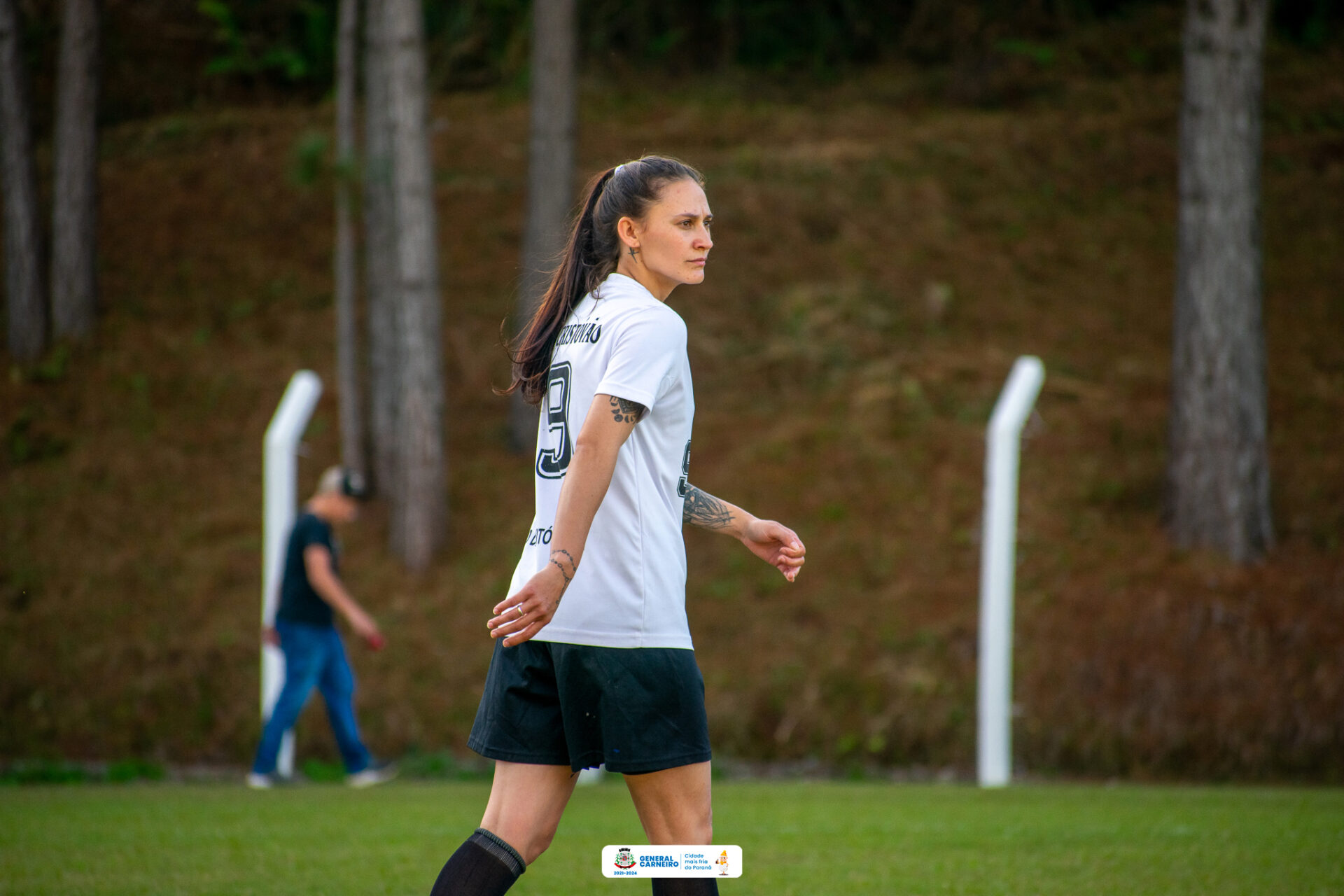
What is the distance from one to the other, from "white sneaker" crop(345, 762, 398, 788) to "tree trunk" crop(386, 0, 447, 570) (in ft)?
11.0

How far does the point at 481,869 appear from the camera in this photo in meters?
2.60

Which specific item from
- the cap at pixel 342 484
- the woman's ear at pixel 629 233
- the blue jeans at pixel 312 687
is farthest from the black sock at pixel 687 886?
the cap at pixel 342 484

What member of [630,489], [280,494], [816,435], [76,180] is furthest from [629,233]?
[76,180]

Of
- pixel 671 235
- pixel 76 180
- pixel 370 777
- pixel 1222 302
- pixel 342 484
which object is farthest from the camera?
pixel 76 180

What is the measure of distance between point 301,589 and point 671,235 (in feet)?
20.1

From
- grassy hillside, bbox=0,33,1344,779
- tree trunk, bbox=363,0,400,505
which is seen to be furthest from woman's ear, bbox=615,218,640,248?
tree trunk, bbox=363,0,400,505

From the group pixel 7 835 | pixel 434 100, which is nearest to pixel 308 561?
A: pixel 7 835

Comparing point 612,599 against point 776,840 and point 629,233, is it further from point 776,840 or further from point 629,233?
point 776,840

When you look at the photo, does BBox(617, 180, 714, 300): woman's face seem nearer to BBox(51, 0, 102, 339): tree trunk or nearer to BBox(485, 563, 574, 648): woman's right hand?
BBox(485, 563, 574, 648): woman's right hand

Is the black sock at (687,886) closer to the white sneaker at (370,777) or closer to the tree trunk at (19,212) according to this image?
the white sneaker at (370,777)

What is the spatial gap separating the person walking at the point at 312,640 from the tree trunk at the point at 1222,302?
21.7ft

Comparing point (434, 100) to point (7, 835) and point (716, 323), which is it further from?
point (7, 835)

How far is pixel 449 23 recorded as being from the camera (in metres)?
22.2

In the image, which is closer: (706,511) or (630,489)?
(630,489)
